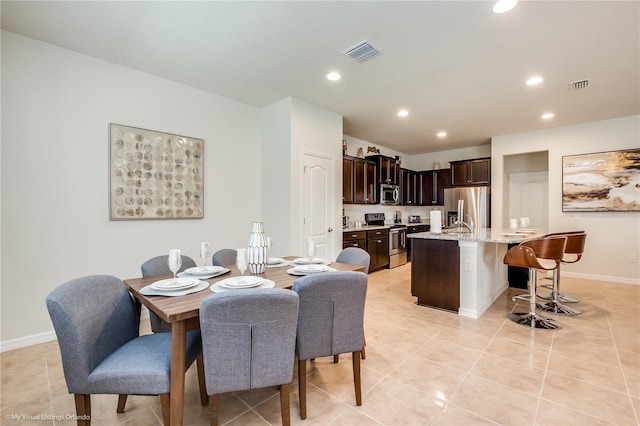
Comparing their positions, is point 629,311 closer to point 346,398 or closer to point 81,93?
point 346,398

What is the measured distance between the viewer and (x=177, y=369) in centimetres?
136

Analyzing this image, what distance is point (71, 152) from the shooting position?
282 cm

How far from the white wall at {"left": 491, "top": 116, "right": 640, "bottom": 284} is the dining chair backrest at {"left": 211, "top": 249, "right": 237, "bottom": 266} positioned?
18.8 feet

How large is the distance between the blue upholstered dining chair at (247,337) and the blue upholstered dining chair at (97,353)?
0.28m

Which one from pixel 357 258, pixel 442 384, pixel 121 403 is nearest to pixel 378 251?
pixel 357 258

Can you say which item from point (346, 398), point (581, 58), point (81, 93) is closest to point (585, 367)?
point (346, 398)

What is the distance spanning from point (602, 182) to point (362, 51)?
16.3ft

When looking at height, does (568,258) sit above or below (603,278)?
above

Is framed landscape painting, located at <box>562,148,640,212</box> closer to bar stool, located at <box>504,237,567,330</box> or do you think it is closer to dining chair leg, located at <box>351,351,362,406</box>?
bar stool, located at <box>504,237,567,330</box>

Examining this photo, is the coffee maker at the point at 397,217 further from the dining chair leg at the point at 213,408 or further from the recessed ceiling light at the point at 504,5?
the dining chair leg at the point at 213,408

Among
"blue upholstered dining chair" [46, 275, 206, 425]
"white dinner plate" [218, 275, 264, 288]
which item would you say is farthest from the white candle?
"blue upholstered dining chair" [46, 275, 206, 425]

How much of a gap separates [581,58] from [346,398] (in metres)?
3.88

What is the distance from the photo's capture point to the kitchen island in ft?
10.7

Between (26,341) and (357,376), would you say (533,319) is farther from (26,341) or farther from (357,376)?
(26,341)
